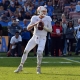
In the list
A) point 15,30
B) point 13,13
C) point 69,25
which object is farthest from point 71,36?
point 13,13

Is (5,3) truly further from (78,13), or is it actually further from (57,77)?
(57,77)

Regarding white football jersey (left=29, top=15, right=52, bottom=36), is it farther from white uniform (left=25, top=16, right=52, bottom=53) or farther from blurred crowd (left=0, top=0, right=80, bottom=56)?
blurred crowd (left=0, top=0, right=80, bottom=56)

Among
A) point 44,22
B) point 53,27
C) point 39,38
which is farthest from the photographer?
point 53,27

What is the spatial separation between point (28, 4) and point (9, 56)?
740 cm

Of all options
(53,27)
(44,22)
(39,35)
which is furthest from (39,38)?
(53,27)

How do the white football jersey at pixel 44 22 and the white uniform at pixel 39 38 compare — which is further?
A: the white football jersey at pixel 44 22

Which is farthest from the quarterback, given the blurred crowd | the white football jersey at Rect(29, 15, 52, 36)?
the blurred crowd

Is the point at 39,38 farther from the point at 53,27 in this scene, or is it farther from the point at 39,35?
the point at 53,27

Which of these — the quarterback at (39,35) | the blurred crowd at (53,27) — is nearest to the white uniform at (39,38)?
the quarterback at (39,35)

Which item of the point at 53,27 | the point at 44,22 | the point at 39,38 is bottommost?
the point at 53,27

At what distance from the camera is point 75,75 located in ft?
42.8

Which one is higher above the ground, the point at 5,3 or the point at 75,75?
the point at 5,3

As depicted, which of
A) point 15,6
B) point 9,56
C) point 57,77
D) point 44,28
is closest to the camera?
point 57,77

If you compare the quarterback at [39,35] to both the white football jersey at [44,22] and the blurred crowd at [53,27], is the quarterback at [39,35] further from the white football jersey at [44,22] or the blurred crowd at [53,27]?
the blurred crowd at [53,27]
